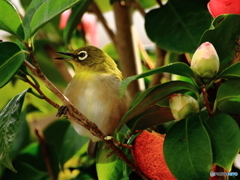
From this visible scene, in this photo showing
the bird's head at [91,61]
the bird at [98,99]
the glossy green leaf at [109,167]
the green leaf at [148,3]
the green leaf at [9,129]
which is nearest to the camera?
the green leaf at [9,129]

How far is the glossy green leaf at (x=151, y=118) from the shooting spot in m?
0.71

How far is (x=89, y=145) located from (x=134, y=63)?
266mm

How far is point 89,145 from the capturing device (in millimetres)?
1006

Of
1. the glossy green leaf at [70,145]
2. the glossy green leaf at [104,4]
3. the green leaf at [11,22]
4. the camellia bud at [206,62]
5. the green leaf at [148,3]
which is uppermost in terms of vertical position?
the green leaf at [11,22]

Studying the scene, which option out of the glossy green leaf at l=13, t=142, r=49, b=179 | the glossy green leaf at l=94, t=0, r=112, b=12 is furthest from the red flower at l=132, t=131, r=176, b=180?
the glossy green leaf at l=94, t=0, r=112, b=12

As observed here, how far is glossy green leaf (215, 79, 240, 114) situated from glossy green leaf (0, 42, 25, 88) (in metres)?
0.29

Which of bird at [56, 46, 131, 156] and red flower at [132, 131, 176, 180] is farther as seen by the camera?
bird at [56, 46, 131, 156]

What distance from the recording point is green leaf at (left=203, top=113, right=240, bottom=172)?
58 cm

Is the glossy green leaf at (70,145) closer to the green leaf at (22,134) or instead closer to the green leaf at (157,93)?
the green leaf at (22,134)

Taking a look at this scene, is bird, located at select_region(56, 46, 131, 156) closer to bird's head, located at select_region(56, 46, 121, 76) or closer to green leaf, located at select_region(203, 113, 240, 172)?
bird's head, located at select_region(56, 46, 121, 76)

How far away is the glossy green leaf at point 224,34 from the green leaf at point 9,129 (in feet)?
0.99

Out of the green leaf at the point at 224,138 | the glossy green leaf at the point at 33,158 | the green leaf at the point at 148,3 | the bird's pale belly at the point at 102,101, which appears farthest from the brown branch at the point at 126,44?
the green leaf at the point at 224,138

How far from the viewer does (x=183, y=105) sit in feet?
2.07

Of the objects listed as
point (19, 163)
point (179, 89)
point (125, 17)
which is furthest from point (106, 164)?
A: point (125, 17)
